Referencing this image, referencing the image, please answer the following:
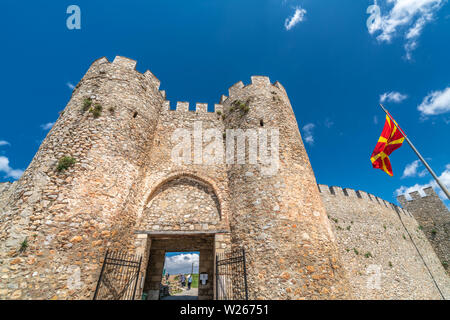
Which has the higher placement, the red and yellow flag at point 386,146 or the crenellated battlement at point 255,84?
the crenellated battlement at point 255,84

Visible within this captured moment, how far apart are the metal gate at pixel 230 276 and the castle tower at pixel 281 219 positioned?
324 millimetres

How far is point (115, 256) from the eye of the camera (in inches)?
245

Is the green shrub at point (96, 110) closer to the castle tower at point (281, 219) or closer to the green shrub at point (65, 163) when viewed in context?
the green shrub at point (65, 163)

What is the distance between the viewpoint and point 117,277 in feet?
20.0

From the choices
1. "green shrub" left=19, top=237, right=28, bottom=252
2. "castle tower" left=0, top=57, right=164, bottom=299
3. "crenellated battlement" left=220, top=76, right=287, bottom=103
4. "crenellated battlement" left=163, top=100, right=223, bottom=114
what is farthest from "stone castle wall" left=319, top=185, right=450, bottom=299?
"green shrub" left=19, top=237, right=28, bottom=252

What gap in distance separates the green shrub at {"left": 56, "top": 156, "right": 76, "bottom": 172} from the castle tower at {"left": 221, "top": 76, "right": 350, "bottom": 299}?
19.3 feet

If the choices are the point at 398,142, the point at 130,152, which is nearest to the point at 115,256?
the point at 130,152

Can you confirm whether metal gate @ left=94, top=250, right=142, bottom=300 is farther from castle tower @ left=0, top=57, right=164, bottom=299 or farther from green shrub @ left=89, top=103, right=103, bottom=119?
green shrub @ left=89, top=103, right=103, bottom=119

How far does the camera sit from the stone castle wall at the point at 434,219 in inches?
790

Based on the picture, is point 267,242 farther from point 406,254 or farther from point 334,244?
point 406,254

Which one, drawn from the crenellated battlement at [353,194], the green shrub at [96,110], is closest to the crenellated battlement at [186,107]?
the green shrub at [96,110]

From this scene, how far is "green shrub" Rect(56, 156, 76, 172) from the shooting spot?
6.17m

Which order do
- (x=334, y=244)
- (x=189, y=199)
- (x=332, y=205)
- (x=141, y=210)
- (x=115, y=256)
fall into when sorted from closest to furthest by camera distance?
(x=115, y=256), (x=334, y=244), (x=141, y=210), (x=189, y=199), (x=332, y=205)

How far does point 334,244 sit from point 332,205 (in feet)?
32.1
